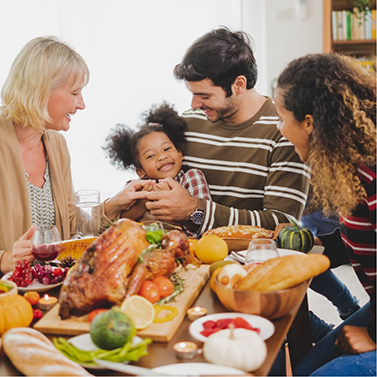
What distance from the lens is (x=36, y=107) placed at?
1.96 metres

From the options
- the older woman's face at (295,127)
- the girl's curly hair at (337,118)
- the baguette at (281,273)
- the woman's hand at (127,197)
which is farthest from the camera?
the woman's hand at (127,197)

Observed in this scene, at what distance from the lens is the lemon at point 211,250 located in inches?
57.7

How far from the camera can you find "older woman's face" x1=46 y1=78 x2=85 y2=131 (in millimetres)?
2041

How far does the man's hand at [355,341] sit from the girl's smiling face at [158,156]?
117 centimetres

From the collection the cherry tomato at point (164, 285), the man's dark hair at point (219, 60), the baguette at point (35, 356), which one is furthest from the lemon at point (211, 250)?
the man's dark hair at point (219, 60)

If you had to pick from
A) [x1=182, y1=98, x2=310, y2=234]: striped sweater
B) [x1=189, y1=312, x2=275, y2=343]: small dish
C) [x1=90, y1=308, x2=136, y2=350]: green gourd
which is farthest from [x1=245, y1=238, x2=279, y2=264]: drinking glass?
[x1=182, y1=98, x2=310, y2=234]: striped sweater

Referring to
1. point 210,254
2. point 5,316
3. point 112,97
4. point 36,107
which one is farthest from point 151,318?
point 112,97

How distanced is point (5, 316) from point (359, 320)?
124cm

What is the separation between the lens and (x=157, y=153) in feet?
7.41

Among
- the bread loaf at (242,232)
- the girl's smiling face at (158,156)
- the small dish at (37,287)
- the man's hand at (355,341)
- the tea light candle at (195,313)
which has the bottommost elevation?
the man's hand at (355,341)

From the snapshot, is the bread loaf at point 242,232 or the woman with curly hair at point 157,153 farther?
the woman with curly hair at point 157,153

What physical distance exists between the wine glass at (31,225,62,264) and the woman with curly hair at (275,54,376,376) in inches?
32.3

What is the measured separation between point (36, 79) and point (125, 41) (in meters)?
2.64

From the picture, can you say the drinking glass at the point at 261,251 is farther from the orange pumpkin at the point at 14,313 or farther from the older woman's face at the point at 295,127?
the orange pumpkin at the point at 14,313
